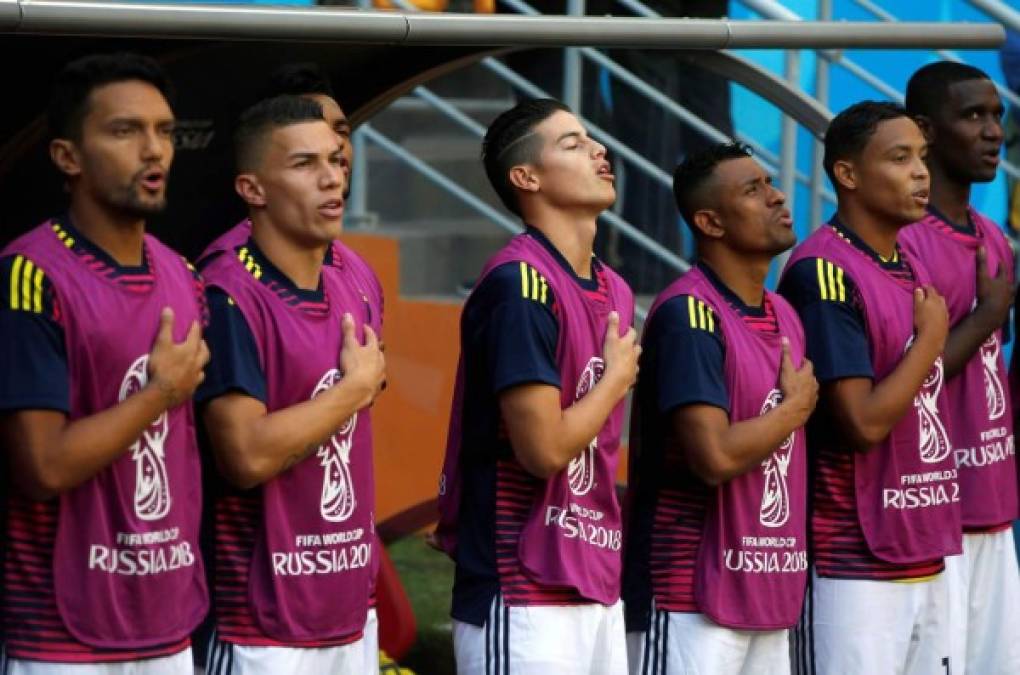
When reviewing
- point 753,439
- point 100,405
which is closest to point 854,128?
point 753,439

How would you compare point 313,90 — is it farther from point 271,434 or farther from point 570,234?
point 271,434

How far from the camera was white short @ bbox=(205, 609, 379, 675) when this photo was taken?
4.33m

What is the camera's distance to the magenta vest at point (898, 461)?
526 centimetres

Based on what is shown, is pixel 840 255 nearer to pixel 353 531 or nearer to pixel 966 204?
pixel 966 204

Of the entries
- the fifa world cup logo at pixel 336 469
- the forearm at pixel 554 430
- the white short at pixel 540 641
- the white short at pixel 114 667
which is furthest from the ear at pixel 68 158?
the white short at pixel 540 641

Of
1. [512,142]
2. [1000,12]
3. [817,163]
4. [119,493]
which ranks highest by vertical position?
[1000,12]

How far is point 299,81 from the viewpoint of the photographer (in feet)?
16.6

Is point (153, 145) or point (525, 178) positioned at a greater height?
point (525, 178)

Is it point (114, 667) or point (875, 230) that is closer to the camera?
point (114, 667)

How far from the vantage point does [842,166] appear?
5.47 metres

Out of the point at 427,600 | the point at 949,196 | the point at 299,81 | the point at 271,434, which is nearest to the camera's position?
the point at 271,434

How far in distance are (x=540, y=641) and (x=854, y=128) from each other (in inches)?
68.2

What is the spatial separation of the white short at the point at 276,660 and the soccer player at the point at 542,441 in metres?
Answer: 0.35

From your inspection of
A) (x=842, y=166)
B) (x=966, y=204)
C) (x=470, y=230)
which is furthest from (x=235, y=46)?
(x=470, y=230)
